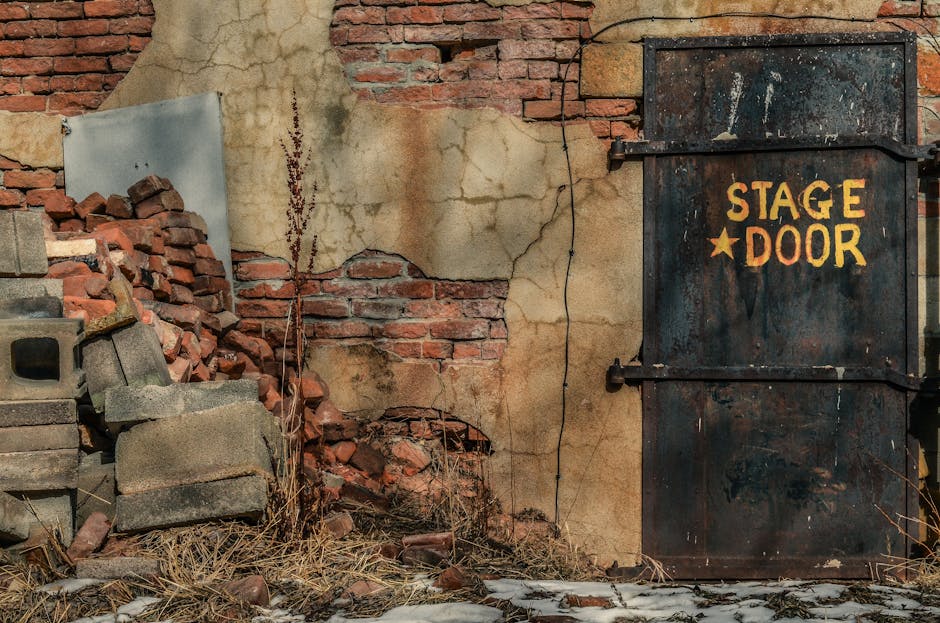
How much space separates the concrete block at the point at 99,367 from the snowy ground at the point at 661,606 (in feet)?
2.31

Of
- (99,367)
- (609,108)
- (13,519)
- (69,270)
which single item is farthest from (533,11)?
(13,519)

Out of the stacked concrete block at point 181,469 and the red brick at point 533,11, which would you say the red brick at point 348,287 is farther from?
the red brick at point 533,11

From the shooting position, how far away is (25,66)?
14.0ft

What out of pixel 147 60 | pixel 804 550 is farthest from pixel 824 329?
pixel 147 60

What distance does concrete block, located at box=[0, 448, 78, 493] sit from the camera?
3057mm

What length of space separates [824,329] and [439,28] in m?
2.09

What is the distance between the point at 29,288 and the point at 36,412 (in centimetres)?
50

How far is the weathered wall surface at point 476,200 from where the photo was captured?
3.99 metres

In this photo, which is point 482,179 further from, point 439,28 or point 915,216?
point 915,216

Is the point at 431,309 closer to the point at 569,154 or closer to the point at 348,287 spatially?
the point at 348,287

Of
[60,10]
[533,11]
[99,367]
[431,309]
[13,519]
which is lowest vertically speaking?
[13,519]

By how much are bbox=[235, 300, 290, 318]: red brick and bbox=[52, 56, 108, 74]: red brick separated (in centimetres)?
126

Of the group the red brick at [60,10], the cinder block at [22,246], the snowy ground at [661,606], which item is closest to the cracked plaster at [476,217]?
the red brick at [60,10]

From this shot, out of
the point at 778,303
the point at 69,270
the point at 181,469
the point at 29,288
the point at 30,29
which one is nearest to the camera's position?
the point at 181,469
